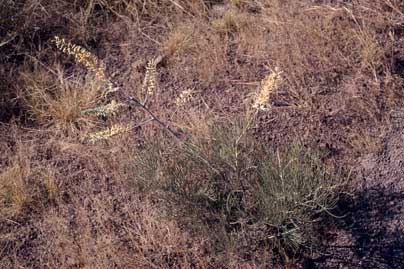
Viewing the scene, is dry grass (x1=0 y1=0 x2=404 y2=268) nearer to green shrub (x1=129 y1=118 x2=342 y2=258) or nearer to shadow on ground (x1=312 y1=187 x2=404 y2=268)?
green shrub (x1=129 y1=118 x2=342 y2=258)

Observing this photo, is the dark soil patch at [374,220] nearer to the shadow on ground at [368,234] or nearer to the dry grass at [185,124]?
the shadow on ground at [368,234]

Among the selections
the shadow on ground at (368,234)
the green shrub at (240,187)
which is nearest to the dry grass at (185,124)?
the green shrub at (240,187)

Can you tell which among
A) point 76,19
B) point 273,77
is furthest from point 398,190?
point 76,19

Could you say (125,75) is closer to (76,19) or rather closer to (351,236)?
(76,19)

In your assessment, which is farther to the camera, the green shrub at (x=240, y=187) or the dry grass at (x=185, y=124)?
the dry grass at (x=185, y=124)

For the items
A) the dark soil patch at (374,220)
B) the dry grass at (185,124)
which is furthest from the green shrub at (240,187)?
the dark soil patch at (374,220)

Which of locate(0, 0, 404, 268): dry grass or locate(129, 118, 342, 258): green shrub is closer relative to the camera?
locate(129, 118, 342, 258): green shrub

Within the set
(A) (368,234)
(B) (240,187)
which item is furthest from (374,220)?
(B) (240,187)

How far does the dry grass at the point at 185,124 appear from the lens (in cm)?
344

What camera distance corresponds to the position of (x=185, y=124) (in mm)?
4125

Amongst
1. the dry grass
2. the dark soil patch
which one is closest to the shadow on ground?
the dark soil patch

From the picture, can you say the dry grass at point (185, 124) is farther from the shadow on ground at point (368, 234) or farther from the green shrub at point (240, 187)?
the shadow on ground at point (368, 234)

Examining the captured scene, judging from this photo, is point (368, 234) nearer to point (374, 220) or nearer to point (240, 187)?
point (374, 220)

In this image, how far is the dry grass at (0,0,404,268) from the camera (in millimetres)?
3436
